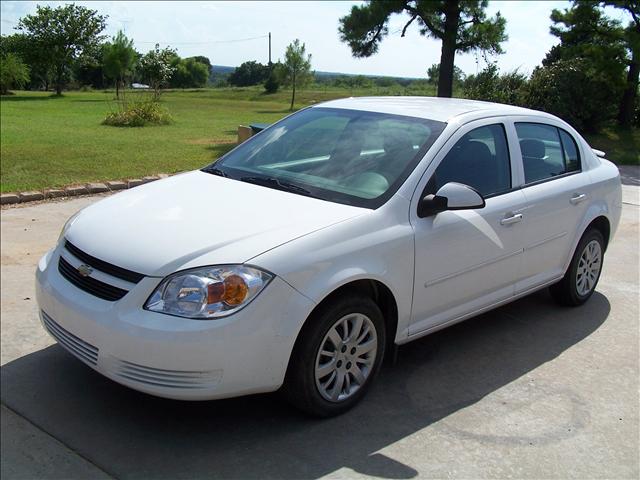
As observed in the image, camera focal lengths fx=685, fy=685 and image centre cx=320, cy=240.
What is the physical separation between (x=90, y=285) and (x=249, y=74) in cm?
3442

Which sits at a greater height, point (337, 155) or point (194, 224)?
point (337, 155)

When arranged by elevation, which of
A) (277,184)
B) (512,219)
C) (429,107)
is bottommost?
(512,219)

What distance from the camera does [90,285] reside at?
134 inches

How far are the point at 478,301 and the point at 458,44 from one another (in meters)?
17.0

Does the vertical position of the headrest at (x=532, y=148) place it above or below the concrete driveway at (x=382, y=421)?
above

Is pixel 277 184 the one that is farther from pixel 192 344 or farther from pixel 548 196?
pixel 548 196

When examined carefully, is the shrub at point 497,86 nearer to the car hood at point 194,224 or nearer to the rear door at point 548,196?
the rear door at point 548,196

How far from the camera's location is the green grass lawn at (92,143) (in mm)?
9562

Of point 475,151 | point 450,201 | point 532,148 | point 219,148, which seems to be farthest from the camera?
point 219,148

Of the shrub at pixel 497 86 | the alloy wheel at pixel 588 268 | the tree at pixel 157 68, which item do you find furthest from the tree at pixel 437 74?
the alloy wheel at pixel 588 268

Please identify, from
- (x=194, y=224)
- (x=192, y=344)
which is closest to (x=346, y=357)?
(x=192, y=344)

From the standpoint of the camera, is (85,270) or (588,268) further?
(588,268)

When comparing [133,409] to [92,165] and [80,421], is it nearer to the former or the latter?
[80,421]

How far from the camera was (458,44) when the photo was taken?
788 inches
